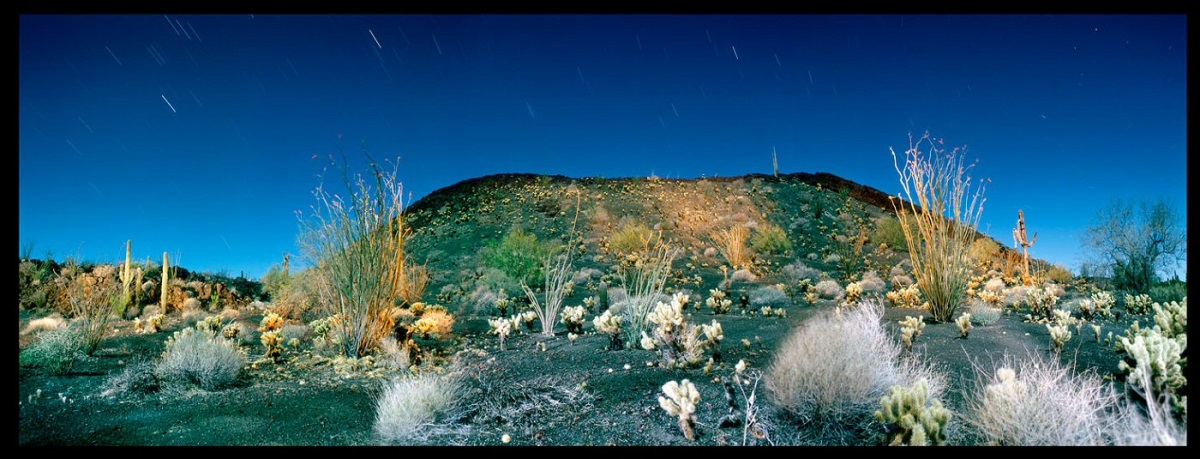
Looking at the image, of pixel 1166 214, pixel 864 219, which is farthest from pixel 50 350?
pixel 864 219

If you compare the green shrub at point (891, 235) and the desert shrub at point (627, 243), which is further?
the green shrub at point (891, 235)

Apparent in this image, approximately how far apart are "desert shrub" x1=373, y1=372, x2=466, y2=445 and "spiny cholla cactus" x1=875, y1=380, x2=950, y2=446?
300cm

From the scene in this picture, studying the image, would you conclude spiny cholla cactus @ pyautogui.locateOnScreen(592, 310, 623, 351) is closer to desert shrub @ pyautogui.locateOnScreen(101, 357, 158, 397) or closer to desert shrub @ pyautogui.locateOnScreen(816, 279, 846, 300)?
desert shrub @ pyautogui.locateOnScreen(101, 357, 158, 397)

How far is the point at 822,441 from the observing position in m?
3.71

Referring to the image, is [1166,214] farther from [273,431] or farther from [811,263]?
[273,431]

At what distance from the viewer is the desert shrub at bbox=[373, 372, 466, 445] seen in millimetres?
4051

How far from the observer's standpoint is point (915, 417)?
11.2 feet

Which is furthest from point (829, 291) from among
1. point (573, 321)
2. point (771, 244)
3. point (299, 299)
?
point (299, 299)

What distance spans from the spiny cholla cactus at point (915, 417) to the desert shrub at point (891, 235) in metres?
23.6

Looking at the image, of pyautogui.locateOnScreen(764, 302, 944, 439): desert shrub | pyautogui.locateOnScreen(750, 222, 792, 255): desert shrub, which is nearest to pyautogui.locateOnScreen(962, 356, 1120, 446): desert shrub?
pyautogui.locateOnScreen(764, 302, 944, 439): desert shrub

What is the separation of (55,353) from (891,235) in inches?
1069

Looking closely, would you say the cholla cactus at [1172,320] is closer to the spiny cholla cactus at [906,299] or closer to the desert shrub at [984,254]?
the spiny cholla cactus at [906,299]

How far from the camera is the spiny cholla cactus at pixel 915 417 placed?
10.8 feet

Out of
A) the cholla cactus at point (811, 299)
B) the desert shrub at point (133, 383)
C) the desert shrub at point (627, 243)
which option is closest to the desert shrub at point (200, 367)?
the desert shrub at point (133, 383)
